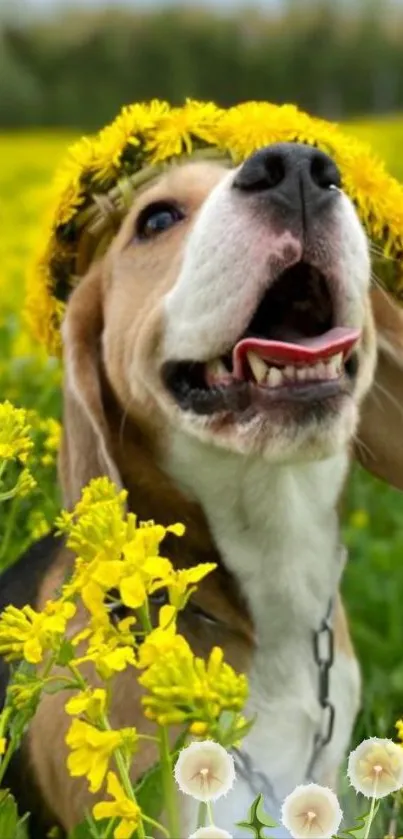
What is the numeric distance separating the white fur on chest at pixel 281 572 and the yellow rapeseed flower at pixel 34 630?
0.90m

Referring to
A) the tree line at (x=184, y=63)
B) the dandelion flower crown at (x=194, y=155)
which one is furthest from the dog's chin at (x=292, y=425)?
the tree line at (x=184, y=63)

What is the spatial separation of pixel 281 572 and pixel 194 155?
2.20 ft

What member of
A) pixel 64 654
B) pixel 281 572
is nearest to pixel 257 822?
pixel 64 654

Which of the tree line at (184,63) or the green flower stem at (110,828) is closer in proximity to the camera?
the green flower stem at (110,828)

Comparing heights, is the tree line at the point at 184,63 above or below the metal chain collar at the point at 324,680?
above

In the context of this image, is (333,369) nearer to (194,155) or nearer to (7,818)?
(194,155)

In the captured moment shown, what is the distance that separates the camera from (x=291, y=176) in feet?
4.68

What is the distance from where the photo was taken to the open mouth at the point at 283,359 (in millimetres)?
1451

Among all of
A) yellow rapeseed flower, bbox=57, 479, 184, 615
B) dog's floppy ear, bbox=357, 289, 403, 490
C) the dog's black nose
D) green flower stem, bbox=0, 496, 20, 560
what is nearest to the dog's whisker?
dog's floppy ear, bbox=357, 289, 403, 490

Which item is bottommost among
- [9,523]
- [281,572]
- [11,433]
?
[281,572]

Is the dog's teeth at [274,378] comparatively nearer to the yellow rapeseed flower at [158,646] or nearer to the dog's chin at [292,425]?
the dog's chin at [292,425]

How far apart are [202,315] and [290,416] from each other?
0.19 meters

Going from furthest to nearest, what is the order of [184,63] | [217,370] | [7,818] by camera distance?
[184,63]
[217,370]
[7,818]

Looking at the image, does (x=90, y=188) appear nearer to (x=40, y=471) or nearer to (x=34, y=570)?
(x=40, y=471)
